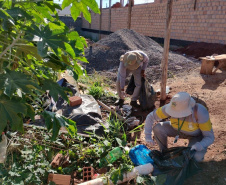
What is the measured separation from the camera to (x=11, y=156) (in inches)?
104

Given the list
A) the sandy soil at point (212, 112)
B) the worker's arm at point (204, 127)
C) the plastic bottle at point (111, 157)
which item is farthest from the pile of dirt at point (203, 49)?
the plastic bottle at point (111, 157)

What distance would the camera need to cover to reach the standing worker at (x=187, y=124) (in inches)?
102

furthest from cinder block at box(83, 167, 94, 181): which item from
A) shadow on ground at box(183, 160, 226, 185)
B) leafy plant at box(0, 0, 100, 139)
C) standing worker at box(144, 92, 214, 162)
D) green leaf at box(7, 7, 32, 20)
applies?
green leaf at box(7, 7, 32, 20)

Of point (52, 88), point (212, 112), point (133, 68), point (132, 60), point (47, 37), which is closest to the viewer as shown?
point (47, 37)

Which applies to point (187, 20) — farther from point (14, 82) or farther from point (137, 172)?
point (14, 82)

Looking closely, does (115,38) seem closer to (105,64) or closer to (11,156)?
(105,64)

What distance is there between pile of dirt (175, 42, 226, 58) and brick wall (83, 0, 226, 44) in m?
0.23

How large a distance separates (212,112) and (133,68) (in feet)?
5.36

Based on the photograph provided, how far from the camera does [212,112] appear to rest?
435 centimetres

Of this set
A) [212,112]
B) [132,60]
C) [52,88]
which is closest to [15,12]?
[52,88]

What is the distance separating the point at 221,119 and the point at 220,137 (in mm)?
626

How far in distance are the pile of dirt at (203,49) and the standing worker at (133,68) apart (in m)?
4.32

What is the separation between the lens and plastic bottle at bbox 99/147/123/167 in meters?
2.79

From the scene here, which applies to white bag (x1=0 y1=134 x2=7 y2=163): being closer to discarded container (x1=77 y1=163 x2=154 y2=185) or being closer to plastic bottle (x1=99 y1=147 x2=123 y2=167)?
discarded container (x1=77 y1=163 x2=154 y2=185)
